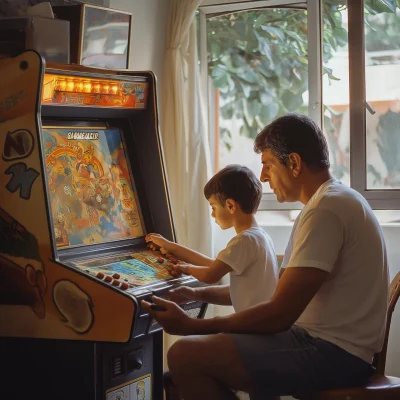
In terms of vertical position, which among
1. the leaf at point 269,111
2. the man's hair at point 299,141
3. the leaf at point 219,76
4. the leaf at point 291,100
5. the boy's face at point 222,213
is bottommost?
the boy's face at point 222,213

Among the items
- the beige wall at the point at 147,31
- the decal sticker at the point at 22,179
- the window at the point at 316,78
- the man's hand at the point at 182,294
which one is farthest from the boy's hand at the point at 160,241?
the window at the point at 316,78

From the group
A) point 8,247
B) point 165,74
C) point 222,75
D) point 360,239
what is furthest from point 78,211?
point 222,75

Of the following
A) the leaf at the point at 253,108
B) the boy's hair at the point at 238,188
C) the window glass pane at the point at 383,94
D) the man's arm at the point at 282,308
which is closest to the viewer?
the man's arm at the point at 282,308

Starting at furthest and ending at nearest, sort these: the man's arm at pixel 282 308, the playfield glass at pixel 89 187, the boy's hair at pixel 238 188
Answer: the boy's hair at pixel 238 188 < the playfield glass at pixel 89 187 < the man's arm at pixel 282 308

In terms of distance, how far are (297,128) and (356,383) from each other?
2.54 ft

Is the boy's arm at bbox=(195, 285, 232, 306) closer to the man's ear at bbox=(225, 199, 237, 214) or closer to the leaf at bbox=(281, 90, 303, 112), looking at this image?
the man's ear at bbox=(225, 199, 237, 214)

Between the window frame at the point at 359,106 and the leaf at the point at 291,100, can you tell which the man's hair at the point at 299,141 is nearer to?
the window frame at the point at 359,106

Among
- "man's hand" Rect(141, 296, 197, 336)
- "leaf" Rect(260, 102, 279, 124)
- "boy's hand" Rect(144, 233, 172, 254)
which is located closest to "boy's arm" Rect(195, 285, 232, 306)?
"boy's hand" Rect(144, 233, 172, 254)

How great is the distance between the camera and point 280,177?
7.62 ft

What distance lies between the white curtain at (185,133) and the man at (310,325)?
1.68 metres

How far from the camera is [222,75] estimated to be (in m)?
4.17

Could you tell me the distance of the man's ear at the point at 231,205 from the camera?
277 centimetres

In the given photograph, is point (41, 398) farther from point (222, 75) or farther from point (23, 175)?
point (222, 75)

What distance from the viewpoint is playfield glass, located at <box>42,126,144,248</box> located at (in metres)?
2.54
